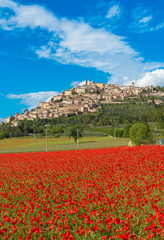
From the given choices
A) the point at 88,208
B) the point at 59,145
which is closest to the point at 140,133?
the point at 59,145

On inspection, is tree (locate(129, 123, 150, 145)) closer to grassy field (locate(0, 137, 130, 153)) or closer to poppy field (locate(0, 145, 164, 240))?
grassy field (locate(0, 137, 130, 153))

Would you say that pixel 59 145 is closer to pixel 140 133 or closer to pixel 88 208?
pixel 140 133

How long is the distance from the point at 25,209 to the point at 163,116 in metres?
80.4

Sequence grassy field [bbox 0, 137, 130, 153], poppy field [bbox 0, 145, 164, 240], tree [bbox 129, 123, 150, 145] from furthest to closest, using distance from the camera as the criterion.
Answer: grassy field [bbox 0, 137, 130, 153]
tree [bbox 129, 123, 150, 145]
poppy field [bbox 0, 145, 164, 240]

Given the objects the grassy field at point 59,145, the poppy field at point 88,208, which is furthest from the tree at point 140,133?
the poppy field at point 88,208

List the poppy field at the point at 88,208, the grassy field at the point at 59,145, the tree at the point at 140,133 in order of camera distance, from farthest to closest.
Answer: the grassy field at the point at 59,145 < the tree at the point at 140,133 < the poppy field at the point at 88,208

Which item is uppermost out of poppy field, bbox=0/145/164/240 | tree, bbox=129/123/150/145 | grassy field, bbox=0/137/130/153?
tree, bbox=129/123/150/145

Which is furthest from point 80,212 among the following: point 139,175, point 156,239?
point 139,175

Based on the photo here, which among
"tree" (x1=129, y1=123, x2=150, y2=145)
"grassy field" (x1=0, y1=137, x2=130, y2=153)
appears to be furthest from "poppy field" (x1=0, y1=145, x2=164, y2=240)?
"grassy field" (x1=0, y1=137, x2=130, y2=153)

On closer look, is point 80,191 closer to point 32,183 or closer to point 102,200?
point 102,200

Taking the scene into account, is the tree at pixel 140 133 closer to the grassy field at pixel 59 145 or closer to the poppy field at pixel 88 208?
the grassy field at pixel 59 145

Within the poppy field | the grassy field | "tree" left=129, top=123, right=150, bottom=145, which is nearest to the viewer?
the poppy field

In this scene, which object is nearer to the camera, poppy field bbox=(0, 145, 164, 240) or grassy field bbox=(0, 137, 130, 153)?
poppy field bbox=(0, 145, 164, 240)

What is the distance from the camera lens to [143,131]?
5178cm
